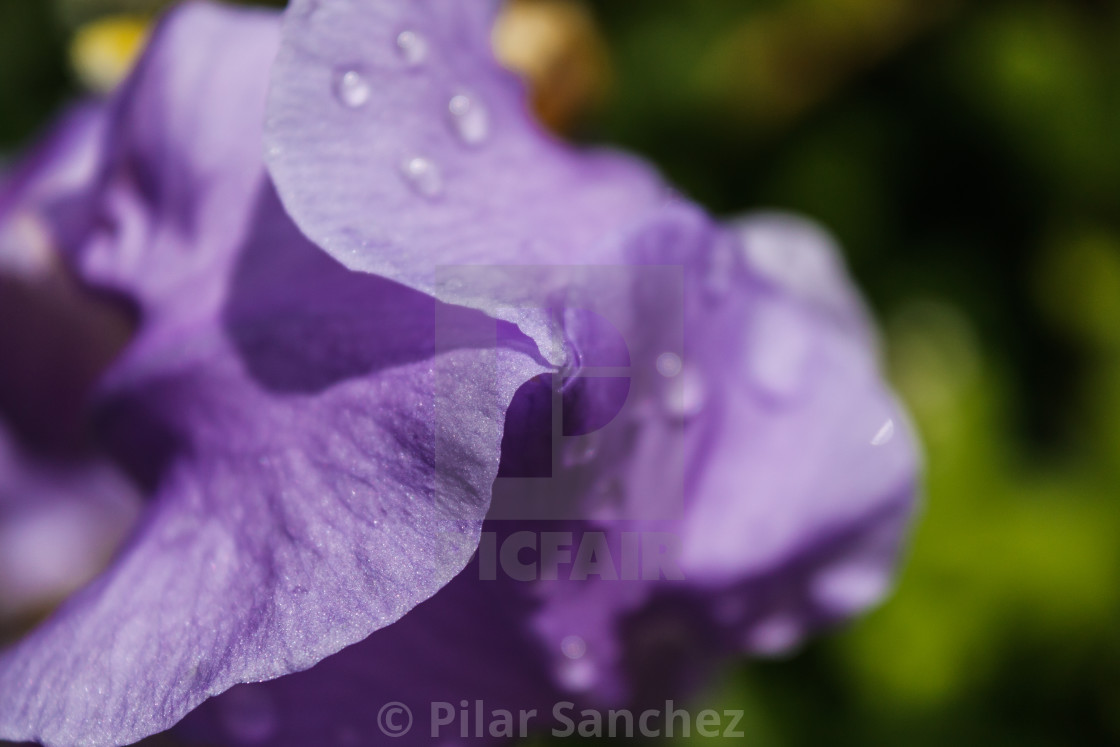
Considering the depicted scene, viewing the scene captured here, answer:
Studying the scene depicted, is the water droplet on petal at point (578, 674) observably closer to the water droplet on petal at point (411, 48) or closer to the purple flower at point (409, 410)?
the purple flower at point (409, 410)

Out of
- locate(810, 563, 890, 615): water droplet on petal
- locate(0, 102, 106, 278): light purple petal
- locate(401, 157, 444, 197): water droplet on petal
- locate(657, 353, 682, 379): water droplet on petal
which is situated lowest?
locate(810, 563, 890, 615): water droplet on petal

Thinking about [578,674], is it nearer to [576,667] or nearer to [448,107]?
[576,667]

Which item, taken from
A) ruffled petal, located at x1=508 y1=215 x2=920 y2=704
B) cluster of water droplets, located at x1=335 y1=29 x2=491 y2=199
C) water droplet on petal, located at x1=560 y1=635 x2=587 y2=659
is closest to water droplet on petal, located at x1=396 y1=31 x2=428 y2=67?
cluster of water droplets, located at x1=335 y1=29 x2=491 y2=199

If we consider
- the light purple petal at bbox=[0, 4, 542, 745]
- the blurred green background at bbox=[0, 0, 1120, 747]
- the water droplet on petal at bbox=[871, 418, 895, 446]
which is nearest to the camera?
the light purple petal at bbox=[0, 4, 542, 745]

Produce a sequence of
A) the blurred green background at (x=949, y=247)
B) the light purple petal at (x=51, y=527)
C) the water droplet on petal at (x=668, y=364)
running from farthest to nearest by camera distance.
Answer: the blurred green background at (x=949, y=247) < the light purple petal at (x=51, y=527) < the water droplet on petal at (x=668, y=364)

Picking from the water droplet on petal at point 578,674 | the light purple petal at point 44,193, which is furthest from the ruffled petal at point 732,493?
the light purple petal at point 44,193

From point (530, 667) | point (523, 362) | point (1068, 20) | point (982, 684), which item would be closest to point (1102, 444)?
point (982, 684)

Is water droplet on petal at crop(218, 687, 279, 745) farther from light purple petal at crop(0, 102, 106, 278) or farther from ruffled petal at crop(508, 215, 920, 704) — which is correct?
light purple petal at crop(0, 102, 106, 278)
